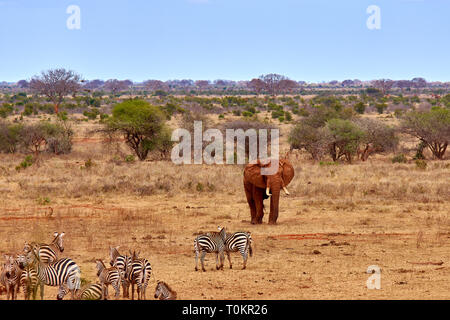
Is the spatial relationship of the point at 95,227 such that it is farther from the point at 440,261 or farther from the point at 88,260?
the point at 440,261

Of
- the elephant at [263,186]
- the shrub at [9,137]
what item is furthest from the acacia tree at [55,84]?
the elephant at [263,186]

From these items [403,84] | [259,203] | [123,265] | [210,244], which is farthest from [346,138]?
[403,84]

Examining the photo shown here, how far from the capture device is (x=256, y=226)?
19797mm

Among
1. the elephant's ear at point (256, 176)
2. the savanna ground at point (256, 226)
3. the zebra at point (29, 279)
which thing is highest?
the elephant's ear at point (256, 176)

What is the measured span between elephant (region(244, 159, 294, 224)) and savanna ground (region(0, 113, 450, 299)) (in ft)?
1.43

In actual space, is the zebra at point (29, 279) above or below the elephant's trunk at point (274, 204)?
above

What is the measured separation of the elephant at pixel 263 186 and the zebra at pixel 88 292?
31.2 ft

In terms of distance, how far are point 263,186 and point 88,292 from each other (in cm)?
1016

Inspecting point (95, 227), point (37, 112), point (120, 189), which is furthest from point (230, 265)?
point (37, 112)

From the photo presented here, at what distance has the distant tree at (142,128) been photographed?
41.6 metres

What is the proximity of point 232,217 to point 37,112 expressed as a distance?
190ft

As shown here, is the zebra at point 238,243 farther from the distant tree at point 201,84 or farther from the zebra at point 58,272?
the distant tree at point 201,84

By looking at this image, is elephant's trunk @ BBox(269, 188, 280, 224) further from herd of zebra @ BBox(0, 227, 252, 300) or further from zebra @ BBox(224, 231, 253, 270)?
herd of zebra @ BBox(0, 227, 252, 300)

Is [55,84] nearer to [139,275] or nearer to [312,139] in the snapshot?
[312,139]
